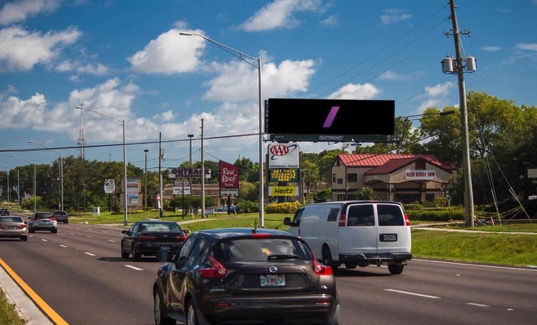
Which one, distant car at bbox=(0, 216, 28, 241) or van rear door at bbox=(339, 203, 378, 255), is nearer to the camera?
van rear door at bbox=(339, 203, 378, 255)

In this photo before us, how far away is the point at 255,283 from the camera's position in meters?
9.35

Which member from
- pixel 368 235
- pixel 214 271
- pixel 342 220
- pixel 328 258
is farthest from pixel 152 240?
pixel 214 271

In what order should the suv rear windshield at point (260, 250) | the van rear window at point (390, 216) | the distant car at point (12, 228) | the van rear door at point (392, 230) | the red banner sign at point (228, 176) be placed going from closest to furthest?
the suv rear windshield at point (260, 250) → the van rear door at point (392, 230) → the van rear window at point (390, 216) → the distant car at point (12, 228) → the red banner sign at point (228, 176)

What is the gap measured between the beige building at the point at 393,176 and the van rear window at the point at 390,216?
6912 cm

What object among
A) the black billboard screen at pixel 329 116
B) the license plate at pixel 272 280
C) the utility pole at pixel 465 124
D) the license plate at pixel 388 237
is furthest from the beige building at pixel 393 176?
the license plate at pixel 272 280

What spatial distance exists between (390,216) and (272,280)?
496 inches

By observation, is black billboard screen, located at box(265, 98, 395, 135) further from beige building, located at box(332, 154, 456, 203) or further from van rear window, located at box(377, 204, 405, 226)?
van rear window, located at box(377, 204, 405, 226)

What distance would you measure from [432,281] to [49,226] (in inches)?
1694

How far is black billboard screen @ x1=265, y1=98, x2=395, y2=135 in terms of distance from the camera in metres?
59.4

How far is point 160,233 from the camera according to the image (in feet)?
88.4

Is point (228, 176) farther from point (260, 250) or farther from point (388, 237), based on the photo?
point (260, 250)

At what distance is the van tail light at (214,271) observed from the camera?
930cm

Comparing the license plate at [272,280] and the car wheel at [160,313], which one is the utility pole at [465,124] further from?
the license plate at [272,280]

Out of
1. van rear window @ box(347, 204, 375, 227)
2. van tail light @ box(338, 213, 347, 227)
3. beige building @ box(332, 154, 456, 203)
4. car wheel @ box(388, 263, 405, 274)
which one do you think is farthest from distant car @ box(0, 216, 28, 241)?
beige building @ box(332, 154, 456, 203)
